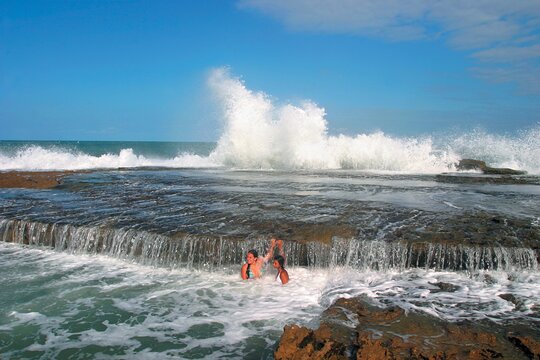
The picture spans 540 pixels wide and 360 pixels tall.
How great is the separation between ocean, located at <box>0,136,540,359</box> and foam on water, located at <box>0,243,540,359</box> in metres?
0.02

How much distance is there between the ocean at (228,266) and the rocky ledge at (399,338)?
41 cm

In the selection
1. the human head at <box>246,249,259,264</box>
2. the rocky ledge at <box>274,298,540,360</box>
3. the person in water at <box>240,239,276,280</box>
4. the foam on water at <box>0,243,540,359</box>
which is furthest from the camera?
the person in water at <box>240,239,276,280</box>

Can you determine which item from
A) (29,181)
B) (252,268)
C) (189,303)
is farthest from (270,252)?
(29,181)

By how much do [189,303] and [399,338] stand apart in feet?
10.2

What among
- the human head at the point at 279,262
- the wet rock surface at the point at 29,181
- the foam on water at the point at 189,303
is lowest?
the foam on water at the point at 189,303

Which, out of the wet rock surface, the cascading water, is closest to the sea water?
the cascading water

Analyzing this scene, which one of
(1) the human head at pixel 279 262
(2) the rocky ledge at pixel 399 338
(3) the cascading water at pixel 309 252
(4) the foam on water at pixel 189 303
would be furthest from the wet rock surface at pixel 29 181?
(2) the rocky ledge at pixel 399 338

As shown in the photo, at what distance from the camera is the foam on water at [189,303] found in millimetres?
4938

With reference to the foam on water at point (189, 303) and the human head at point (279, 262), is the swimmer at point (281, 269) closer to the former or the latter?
the human head at point (279, 262)

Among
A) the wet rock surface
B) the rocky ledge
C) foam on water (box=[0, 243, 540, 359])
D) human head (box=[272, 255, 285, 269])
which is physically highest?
the wet rock surface

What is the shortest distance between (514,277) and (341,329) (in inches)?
147

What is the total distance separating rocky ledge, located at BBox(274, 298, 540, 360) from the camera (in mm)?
3912

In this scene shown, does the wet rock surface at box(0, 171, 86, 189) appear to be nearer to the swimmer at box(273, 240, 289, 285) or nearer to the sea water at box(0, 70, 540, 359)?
the sea water at box(0, 70, 540, 359)

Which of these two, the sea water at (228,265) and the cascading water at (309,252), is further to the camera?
the cascading water at (309,252)
